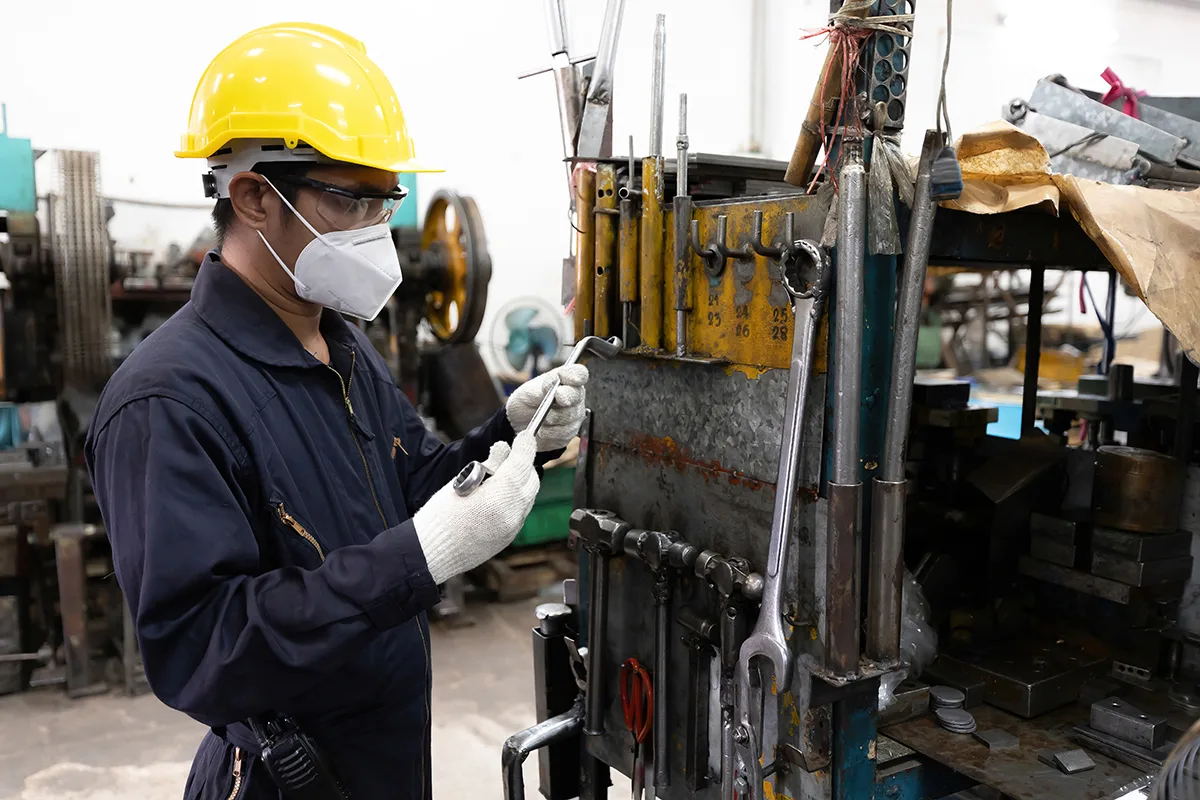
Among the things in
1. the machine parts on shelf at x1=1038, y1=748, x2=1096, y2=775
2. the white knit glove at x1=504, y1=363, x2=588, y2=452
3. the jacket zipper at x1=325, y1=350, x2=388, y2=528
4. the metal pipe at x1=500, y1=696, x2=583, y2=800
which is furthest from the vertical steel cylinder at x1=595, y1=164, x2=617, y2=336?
the machine parts on shelf at x1=1038, y1=748, x2=1096, y2=775

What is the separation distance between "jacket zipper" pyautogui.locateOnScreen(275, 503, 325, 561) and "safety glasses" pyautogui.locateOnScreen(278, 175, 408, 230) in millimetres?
379

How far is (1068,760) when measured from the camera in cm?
129

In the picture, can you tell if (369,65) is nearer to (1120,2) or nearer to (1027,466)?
(1027,466)

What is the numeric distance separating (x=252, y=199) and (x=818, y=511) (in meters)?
0.84

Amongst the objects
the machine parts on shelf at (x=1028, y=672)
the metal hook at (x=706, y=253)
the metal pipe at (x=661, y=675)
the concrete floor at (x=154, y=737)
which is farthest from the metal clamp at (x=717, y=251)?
the concrete floor at (x=154, y=737)

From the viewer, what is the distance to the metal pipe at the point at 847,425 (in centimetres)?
102

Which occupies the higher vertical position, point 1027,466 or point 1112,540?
point 1027,466

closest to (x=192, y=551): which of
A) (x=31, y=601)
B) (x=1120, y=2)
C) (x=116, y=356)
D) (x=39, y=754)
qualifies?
(x=39, y=754)

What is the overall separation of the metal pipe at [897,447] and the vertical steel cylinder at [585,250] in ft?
1.85

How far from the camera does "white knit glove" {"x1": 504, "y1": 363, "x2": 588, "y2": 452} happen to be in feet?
4.44

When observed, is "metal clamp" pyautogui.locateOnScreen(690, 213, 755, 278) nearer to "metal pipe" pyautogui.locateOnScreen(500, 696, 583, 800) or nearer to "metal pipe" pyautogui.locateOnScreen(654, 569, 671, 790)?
"metal pipe" pyautogui.locateOnScreen(654, 569, 671, 790)

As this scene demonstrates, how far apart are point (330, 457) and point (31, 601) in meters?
2.76

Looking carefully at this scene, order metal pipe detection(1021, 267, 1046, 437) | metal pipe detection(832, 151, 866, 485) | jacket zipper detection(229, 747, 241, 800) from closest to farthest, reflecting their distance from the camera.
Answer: metal pipe detection(832, 151, 866, 485), jacket zipper detection(229, 747, 241, 800), metal pipe detection(1021, 267, 1046, 437)

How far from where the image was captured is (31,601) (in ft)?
10.5
